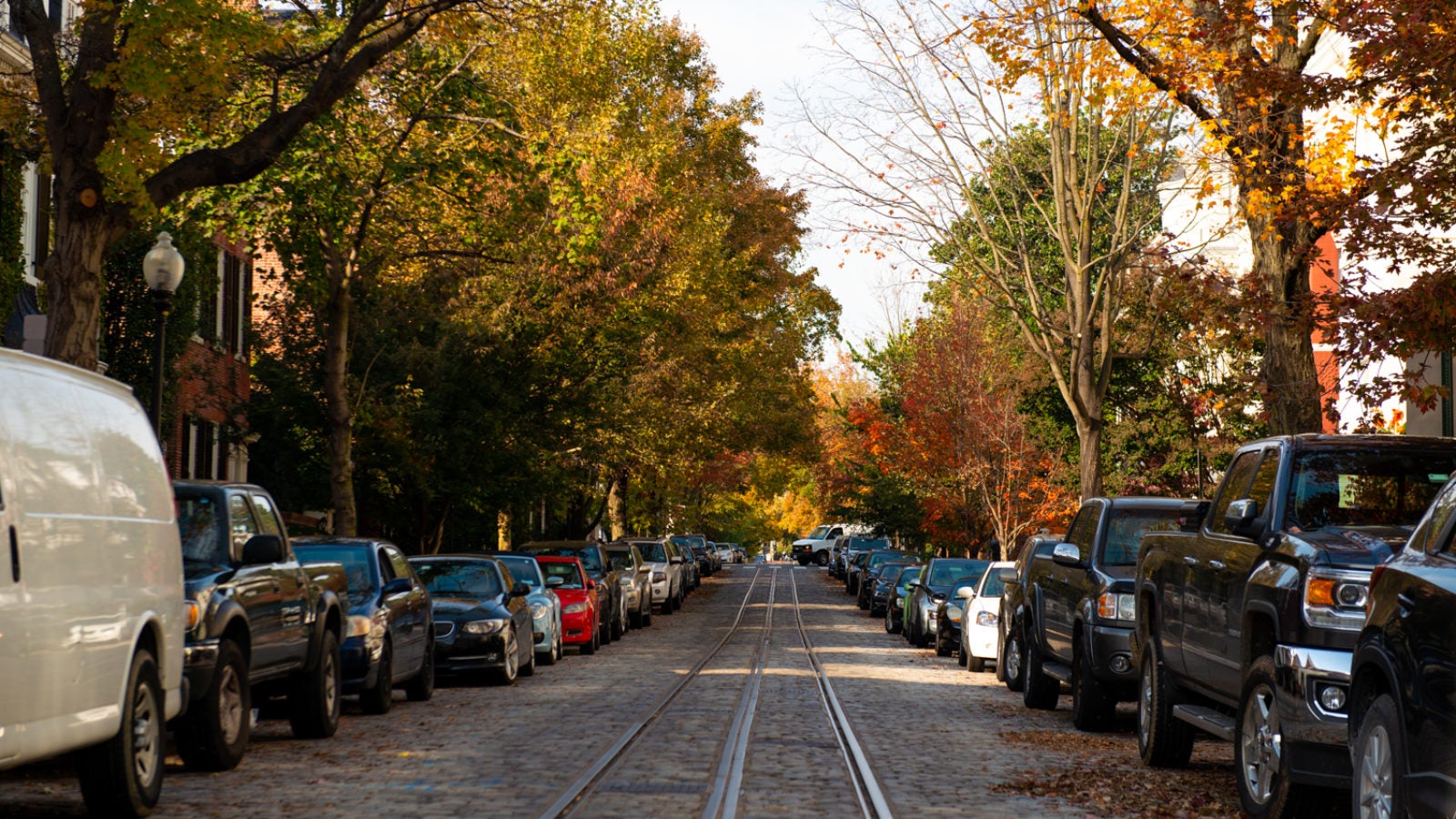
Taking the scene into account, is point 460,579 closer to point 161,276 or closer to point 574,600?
point 574,600

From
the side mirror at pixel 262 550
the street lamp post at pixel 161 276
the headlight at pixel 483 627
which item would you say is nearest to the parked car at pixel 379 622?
the headlight at pixel 483 627

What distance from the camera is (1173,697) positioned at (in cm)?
1148

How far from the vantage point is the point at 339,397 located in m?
24.8

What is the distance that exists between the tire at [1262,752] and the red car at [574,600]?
16.4m

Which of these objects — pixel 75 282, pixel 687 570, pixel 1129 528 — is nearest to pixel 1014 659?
pixel 1129 528

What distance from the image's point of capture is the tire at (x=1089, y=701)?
1449 cm

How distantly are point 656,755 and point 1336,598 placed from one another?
560 centimetres

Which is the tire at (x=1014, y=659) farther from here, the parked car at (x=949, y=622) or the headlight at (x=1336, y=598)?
the headlight at (x=1336, y=598)

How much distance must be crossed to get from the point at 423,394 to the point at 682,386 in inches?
497

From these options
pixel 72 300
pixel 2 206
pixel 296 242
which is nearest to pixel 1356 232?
pixel 72 300

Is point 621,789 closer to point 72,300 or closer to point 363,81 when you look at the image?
point 72,300

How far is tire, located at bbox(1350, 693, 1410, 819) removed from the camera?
6.43 metres

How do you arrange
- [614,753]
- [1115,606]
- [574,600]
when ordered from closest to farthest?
1. [614,753]
2. [1115,606]
3. [574,600]

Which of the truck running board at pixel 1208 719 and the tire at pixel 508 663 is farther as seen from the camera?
the tire at pixel 508 663
